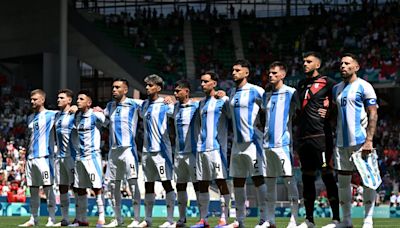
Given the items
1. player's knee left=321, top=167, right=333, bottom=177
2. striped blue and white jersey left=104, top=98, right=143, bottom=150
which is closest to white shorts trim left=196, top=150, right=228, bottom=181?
striped blue and white jersey left=104, top=98, right=143, bottom=150

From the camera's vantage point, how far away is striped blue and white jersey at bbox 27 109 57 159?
1745 centimetres

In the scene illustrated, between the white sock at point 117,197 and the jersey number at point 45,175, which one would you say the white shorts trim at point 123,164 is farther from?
the jersey number at point 45,175

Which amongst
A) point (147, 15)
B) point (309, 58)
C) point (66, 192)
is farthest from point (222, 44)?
point (309, 58)

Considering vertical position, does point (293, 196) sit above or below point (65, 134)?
below

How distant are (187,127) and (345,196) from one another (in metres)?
3.52

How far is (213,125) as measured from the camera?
49.9 feet

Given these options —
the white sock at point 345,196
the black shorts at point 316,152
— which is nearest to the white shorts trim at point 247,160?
the black shorts at point 316,152

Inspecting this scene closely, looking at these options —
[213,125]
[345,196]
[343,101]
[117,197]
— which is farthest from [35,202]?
[343,101]

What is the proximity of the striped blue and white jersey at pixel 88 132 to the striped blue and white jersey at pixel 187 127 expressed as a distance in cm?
177

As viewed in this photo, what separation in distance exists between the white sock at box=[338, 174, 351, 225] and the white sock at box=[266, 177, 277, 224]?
43.5 inches

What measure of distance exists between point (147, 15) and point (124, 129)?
3262 cm

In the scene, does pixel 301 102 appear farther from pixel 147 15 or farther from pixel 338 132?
pixel 147 15

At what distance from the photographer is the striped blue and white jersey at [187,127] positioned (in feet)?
51.6

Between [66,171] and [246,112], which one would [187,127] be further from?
[66,171]
